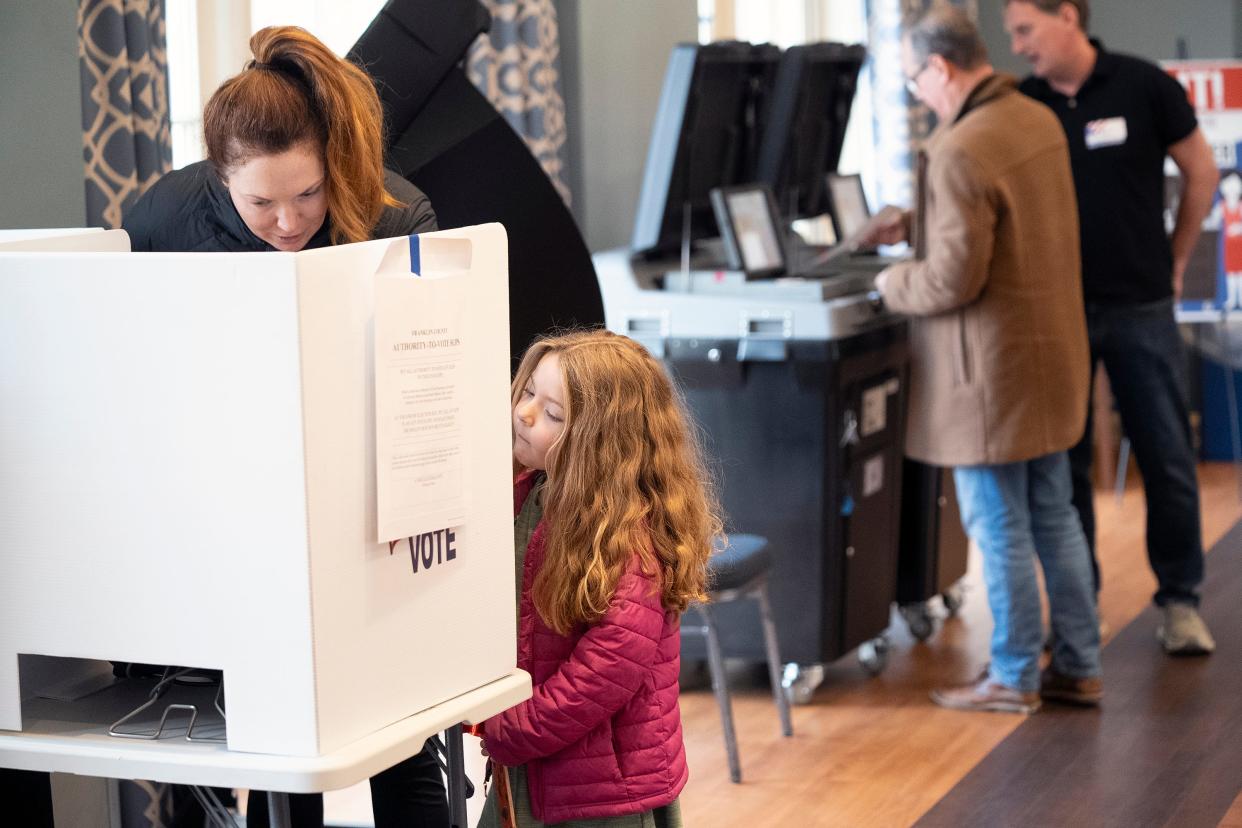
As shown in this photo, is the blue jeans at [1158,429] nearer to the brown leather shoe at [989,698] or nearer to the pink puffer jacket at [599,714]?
the brown leather shoe at [989,698]

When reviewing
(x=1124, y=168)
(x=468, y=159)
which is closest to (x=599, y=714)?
(x=468, y=159)

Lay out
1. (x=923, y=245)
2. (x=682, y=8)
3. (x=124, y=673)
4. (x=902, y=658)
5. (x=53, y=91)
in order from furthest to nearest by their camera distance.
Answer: (x=682, y=8) < (x=902, y=658) < (x=923, y=245) < (x=53, y=91) < (x=124, y=673)

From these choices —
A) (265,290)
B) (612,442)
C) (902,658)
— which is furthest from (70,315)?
(902,658)

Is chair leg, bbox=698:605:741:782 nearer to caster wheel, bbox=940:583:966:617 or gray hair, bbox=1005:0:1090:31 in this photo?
caster wheel, bbox=940:583:966:617

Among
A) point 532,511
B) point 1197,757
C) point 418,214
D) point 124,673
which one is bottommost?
point 1197,757

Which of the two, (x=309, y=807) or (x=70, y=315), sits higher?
(x=70, y=315)

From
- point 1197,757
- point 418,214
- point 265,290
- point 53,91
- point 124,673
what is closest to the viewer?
point 265,290

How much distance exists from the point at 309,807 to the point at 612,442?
691 mm

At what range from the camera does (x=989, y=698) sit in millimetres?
3438

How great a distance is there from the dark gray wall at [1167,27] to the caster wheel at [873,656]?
3898 millimetres

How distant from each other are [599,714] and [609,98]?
249 centimetres

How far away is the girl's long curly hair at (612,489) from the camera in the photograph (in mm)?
1703

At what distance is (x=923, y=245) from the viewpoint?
11.2 ft

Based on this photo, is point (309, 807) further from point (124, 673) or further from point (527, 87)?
point (527, 87)
